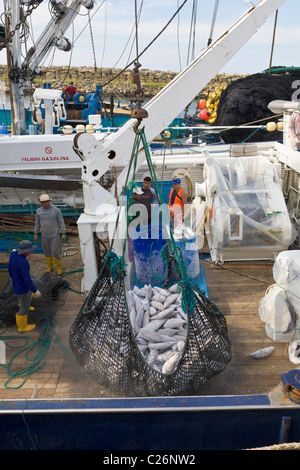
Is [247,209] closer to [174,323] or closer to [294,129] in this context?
[294,129]

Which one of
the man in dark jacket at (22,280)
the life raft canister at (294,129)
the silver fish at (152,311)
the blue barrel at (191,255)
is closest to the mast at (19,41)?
the man in dark jacket at (22,280)

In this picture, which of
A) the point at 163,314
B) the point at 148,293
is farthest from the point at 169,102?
the point at 163,314

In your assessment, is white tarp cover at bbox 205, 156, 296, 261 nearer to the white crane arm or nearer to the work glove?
the white crane arm

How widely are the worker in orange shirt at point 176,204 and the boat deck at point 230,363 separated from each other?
988 millimetres

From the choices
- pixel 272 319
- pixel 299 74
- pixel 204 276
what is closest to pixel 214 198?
pixel 204 276

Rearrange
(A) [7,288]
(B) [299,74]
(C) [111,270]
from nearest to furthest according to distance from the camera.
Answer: (C) [111,270] < (A) [7,288] < (B) [299,74]

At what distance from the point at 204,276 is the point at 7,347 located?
9.54 feet

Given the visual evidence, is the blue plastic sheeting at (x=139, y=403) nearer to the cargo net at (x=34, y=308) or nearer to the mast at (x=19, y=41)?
the cargo net at (x=34, y=308)

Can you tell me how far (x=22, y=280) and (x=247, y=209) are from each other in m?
→ 3.60

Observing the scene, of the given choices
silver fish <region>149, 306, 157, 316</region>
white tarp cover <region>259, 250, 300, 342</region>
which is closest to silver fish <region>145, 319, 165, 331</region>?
silver fish <region>149, 306, 157, 316</region>

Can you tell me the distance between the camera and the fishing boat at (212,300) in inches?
143

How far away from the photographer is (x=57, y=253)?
628 cm

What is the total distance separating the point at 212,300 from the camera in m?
5.73

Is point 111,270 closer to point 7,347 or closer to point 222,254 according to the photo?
point 7,347
